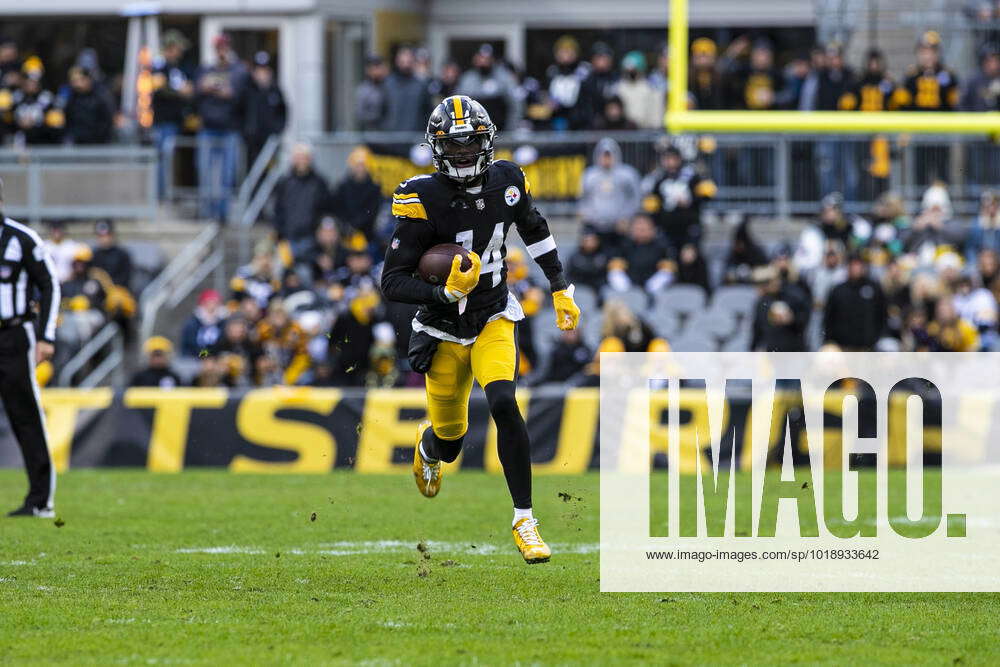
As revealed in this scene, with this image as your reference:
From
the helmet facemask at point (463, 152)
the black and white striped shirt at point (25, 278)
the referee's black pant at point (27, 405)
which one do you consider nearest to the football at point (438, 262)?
the helmet facemask at point (463, 152)

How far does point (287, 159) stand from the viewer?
1762 cm

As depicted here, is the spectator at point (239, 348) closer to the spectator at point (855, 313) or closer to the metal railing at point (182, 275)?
the metal railing at point (182, 275)

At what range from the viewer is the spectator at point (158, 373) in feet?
46.1

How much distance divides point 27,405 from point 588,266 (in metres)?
6.89

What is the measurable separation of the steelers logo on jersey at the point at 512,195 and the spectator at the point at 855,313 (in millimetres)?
7012

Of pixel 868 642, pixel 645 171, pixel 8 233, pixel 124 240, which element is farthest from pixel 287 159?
pixel 868 642

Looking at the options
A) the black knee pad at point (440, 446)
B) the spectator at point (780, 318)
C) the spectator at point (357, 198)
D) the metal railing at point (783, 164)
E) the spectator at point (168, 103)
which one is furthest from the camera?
the spectator at point (168, 103)

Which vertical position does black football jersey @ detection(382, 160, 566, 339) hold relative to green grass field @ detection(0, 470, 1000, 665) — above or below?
above

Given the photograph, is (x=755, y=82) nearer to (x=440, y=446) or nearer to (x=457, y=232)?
(x=440, y=446)

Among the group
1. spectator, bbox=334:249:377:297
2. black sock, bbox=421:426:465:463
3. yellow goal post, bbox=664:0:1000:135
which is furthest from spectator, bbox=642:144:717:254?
black sock, bbox=421:426:465:463

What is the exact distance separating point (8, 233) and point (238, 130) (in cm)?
838

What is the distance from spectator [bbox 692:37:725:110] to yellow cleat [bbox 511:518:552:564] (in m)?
9.54

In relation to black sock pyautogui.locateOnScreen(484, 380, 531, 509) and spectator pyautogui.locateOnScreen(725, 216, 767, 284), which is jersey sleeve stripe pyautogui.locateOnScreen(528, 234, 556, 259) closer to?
black sock pyautogui.locateOnScreen(484, 380, 531, 509)

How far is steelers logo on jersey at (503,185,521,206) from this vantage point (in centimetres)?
732
